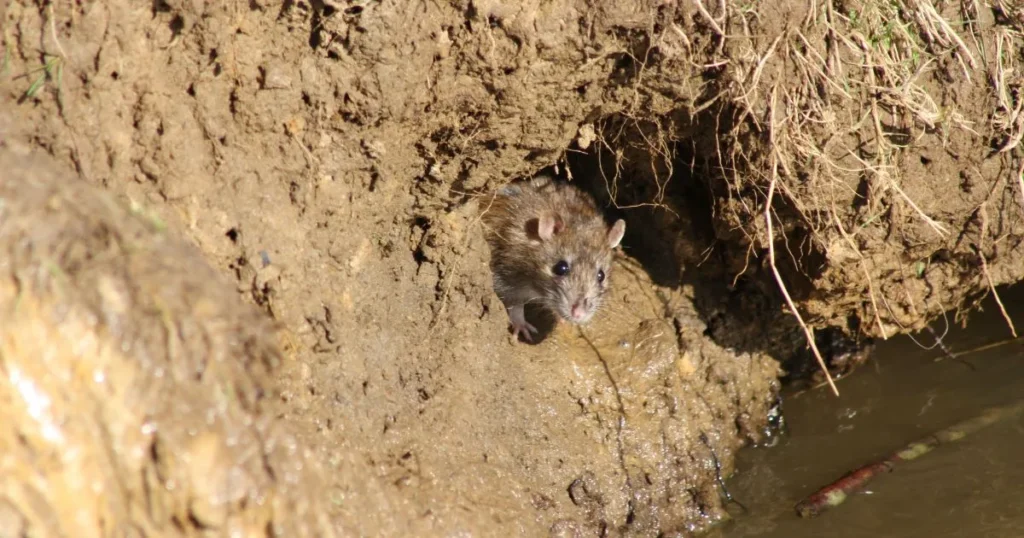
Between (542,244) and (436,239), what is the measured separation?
4.73 ft

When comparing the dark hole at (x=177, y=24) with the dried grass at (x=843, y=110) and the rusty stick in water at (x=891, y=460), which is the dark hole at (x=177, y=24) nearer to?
the dried grass at (x=843, y=110)

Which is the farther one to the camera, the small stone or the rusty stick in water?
the rusty stick in water

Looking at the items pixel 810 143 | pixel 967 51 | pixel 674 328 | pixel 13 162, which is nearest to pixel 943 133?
pixel 967 51

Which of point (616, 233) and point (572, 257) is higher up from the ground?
point (616, 233)

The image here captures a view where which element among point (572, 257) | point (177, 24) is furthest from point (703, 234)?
point (177, 24)

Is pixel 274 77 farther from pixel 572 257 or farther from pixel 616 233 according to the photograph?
pixel 616 233

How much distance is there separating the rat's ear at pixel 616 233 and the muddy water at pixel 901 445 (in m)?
1.60

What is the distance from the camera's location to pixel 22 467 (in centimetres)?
265

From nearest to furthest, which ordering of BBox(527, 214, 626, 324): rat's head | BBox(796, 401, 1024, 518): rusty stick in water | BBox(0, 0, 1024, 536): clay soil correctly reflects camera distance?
BBox(0, 0, 1024, 536): clay soil < BBox(796, 401, 1024, 518): rusty stick in water < BBox(527, 214, 626, 324): rat's head

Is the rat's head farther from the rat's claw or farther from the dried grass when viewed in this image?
the dried grass

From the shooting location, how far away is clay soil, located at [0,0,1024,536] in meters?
2.86

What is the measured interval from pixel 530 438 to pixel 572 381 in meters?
0.59

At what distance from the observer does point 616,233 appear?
20.3ft

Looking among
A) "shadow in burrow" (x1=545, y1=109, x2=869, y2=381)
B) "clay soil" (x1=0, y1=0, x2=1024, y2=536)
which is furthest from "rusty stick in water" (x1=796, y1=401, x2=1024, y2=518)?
"shadow in burrow" (x1=545, y1=109, x2=869, y2=381)
